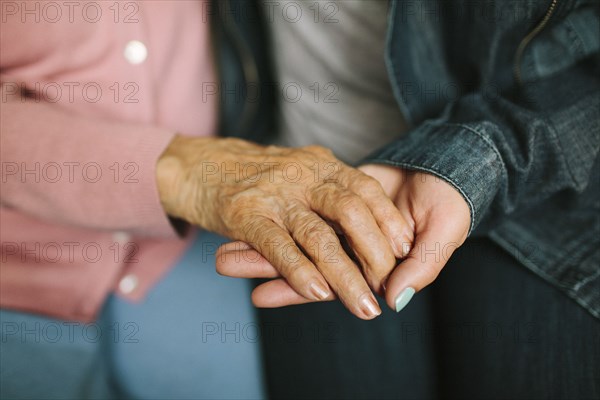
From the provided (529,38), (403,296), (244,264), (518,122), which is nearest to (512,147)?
(518,122)

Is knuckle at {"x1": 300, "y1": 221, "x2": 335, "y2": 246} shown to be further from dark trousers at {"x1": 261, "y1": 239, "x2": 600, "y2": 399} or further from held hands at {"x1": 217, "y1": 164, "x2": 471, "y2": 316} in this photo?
dark trousers at {"x1": 261, "y1": 239, "x2": 600, "y2": 399}

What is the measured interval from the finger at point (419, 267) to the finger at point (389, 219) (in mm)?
14

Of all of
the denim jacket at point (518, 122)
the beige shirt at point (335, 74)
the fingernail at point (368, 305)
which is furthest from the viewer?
the beige shirt at point (335, 74)

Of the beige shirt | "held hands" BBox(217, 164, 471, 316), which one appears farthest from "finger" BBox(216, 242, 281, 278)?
the beige shirt

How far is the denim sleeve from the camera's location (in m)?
0.63

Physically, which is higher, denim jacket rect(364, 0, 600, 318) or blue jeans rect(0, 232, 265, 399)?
denim jacket rect(364, 0, 600, 318)

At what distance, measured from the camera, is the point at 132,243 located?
812 millimetres

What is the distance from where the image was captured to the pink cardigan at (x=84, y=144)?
27.0 inches

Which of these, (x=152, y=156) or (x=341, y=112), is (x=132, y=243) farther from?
(x=341, y=112)

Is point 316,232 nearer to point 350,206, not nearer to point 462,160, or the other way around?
point 350,206

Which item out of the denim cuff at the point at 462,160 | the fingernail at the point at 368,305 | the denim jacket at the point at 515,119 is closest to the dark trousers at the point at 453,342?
the denim jacket at the point at 515,119

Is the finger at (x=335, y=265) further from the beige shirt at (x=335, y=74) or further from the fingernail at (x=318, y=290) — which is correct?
the beige shirt at (x=335, y=74)

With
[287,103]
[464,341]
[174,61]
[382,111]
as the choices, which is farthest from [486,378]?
[174,61]

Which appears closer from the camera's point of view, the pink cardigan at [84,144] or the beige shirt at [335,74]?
the pink cardigan at [84,144]
